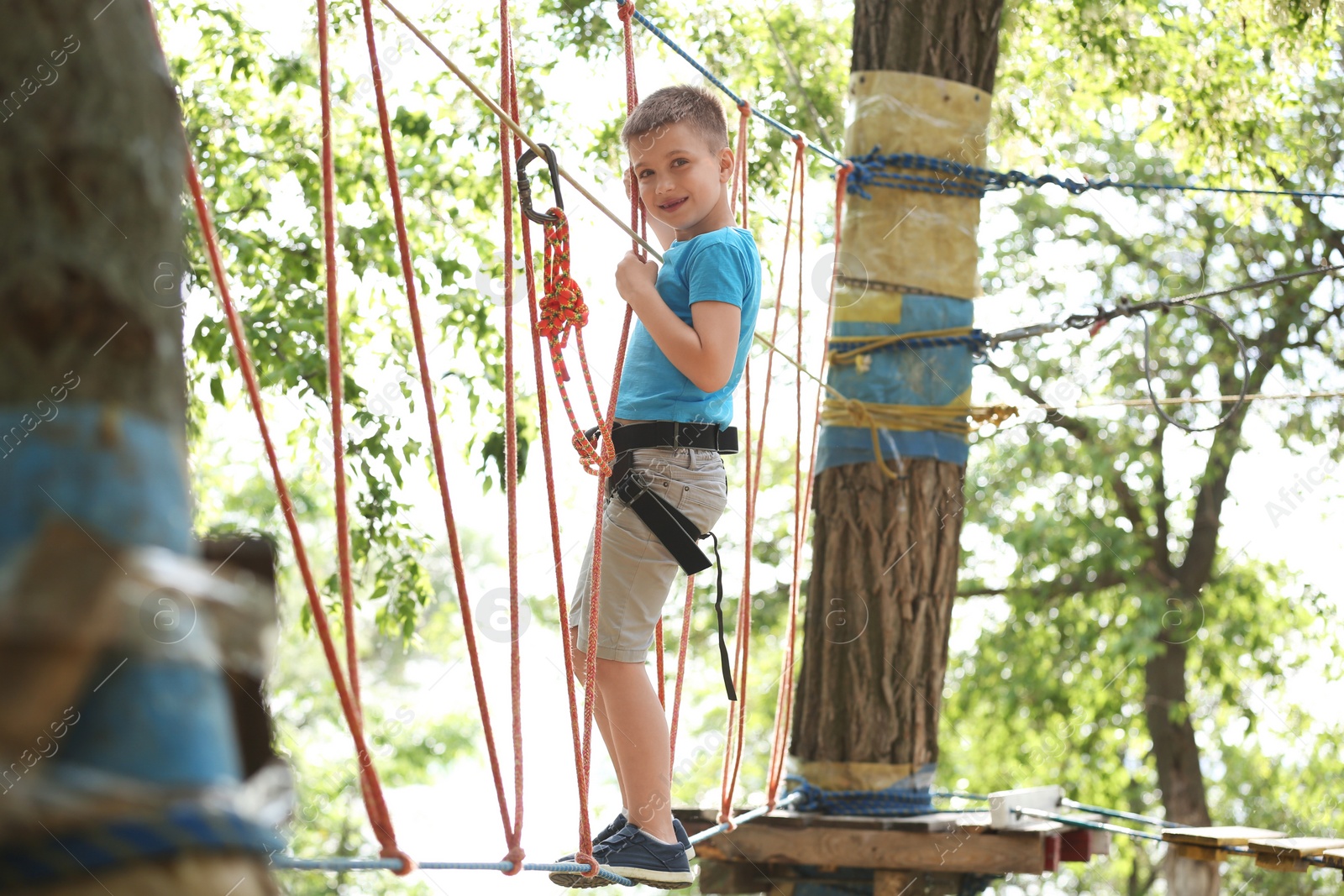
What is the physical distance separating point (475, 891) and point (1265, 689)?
4.37m

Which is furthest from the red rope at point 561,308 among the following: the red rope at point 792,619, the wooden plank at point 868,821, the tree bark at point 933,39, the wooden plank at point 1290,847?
the wooden plank at point 1290,847

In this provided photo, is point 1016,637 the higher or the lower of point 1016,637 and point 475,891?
the higher

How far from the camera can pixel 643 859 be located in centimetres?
178

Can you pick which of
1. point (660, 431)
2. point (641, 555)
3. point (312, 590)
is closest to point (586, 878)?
point (641, 555)

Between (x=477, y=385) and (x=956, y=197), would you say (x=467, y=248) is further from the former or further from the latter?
(x=956, y=197)

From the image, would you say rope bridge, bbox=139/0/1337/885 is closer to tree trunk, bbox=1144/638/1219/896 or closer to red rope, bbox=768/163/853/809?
red rope, bbox=768/163/853/809

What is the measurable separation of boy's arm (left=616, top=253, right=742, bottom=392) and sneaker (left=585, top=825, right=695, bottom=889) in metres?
0.64

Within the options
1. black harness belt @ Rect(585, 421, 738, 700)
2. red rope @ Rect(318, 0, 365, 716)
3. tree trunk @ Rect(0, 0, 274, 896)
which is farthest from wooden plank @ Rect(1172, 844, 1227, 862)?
tree trunk @ Rect(0, 0, 274, 896)

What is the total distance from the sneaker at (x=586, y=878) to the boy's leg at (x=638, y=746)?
45 millimetres

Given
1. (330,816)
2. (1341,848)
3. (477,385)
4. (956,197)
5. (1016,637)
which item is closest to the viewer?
(1341,848)

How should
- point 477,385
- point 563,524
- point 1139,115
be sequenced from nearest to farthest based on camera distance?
point 477,385 < point 1139,115 < point 563,524

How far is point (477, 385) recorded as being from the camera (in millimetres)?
4027

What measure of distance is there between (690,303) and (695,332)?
0.05 meters

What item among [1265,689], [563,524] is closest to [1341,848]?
[563,524]
